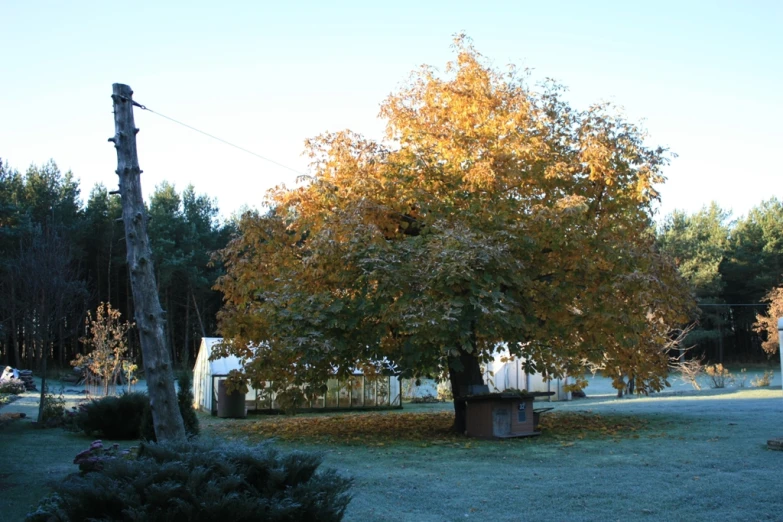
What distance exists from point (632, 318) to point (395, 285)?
5.09m

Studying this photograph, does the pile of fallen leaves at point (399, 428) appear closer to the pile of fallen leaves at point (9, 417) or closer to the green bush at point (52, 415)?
the green bush at point (52, 415)

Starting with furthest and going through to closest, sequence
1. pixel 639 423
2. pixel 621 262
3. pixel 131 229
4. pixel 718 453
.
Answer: pixel 639 423
pixel 621 262
pixel 718 453
pixel 131 229

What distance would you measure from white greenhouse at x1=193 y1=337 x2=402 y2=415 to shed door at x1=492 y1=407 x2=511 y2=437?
8771 millimetres

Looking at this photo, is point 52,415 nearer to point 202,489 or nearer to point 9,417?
point 9,417

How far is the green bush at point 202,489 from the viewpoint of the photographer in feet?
14.9

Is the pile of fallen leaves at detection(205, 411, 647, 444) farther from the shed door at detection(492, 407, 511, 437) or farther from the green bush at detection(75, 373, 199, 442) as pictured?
the green bush at detection(75, 373, 199, 442)

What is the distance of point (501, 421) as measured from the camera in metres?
13.9

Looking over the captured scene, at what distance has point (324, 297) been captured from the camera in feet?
44.9

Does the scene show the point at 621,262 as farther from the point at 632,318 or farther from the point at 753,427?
the point at 753,427

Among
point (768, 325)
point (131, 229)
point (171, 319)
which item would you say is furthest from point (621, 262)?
point (171, 319)

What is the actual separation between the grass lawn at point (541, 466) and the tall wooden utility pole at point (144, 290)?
1.67 m

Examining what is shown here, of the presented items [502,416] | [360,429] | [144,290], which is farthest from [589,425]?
[144,290]

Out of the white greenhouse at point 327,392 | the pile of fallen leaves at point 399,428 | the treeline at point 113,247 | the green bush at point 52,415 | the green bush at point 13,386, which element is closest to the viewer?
the pile of fallen leaves at point 399,428

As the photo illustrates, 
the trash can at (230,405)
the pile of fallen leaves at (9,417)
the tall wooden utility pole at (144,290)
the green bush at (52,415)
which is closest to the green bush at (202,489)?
the tall wooden utility pole at (144,290)
